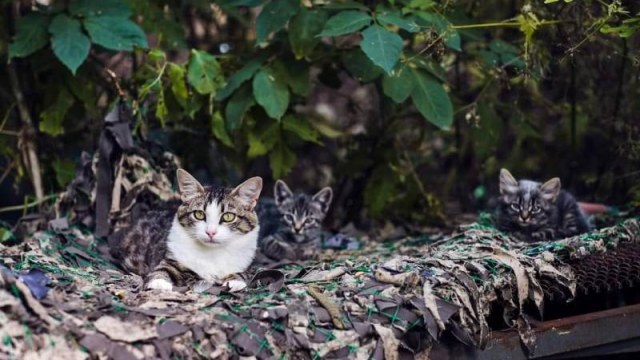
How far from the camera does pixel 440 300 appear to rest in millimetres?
3467

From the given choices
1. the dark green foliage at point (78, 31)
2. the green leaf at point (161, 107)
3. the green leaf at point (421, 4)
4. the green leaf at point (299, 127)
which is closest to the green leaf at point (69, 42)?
the dark green foliage at point (78, 31)

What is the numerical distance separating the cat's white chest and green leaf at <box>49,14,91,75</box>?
965 mm

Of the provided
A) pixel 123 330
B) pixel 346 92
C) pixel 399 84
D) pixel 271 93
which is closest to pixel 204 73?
pixel 271 93

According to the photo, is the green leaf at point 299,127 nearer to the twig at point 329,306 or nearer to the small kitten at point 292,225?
the small kitten at point 292,225

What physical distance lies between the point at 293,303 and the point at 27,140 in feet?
8.77

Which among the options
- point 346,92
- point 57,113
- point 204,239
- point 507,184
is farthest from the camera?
point 346,92

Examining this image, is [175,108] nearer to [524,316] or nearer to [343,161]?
[343,161]

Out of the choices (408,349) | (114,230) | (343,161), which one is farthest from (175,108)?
(408,349)

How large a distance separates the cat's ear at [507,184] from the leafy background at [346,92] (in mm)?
371

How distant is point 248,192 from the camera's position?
168 inches

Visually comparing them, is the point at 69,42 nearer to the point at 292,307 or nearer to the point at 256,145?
the point at 256,145

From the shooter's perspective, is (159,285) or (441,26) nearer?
(159,285)

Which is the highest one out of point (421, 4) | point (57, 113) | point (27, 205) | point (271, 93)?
point (421, 4)

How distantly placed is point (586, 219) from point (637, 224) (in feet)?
1.78
